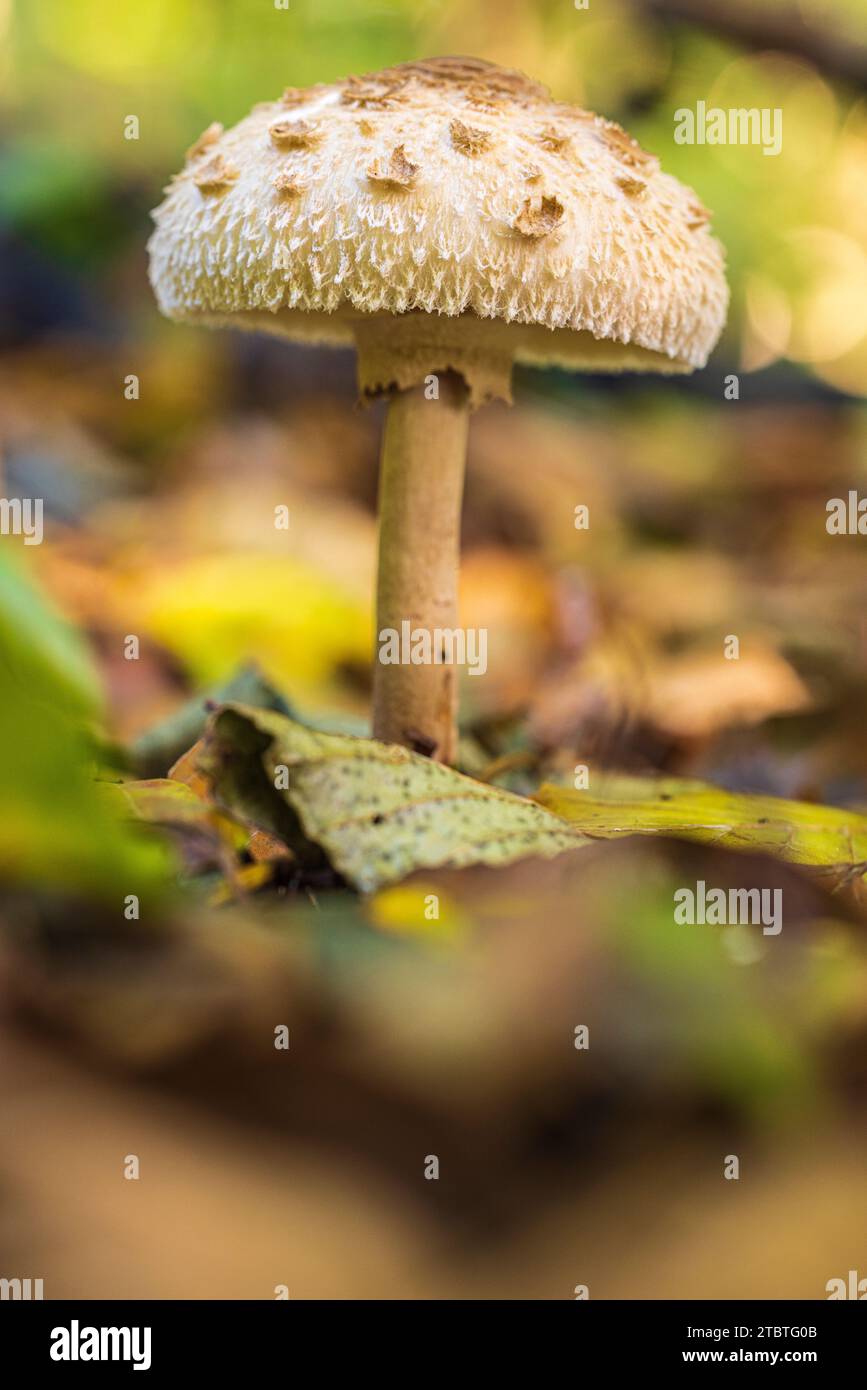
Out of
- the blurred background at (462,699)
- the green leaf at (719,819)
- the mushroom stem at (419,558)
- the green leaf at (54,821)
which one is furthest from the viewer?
the mushroom stem at (419,558)

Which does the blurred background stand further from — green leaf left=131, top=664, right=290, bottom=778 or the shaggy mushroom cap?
the shaggy mushroom cap

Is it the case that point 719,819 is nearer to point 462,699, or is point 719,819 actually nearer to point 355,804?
point 355,804

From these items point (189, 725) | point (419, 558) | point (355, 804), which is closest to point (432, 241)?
point (419, 558)

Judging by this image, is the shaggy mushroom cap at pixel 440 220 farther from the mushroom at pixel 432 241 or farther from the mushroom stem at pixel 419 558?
the mushroom stem at pixel 419 558

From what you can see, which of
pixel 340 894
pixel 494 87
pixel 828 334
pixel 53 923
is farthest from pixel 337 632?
pixel 828 334

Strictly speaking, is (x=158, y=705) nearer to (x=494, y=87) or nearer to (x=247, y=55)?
(x=494, y=87)

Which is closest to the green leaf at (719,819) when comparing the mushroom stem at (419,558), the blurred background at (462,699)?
the blurred background at (462,699)

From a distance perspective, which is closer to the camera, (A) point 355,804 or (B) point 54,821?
(B) point 54,821
